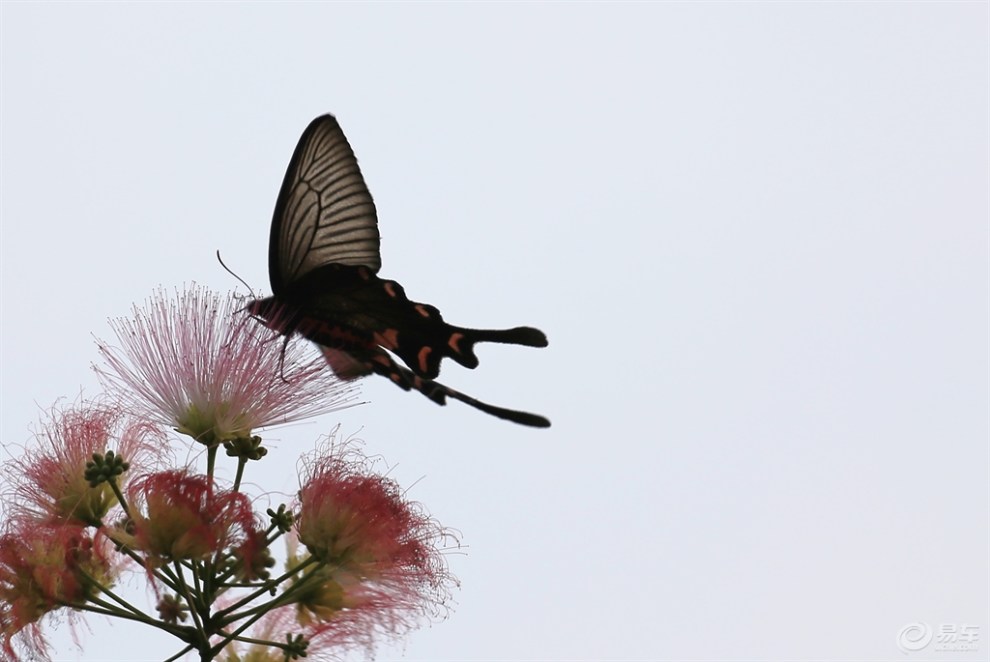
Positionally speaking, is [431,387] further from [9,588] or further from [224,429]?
[9,588]

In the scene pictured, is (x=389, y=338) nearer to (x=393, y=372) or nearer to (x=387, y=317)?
(x=387, y=317)

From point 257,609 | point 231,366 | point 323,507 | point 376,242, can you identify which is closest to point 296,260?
point 376,242

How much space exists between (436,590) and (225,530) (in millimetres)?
1102

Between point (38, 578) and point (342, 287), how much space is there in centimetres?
199

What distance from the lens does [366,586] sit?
18.5 feet

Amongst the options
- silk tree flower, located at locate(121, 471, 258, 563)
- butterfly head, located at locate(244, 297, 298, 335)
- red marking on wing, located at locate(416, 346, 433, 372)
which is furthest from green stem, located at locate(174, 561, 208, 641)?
red marking on wing, located at locate(416, 346, 433, 372)

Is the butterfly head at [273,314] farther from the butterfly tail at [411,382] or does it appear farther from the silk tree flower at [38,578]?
the silk tree flower at [38,578]

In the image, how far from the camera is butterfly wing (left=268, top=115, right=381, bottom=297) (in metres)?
6.57

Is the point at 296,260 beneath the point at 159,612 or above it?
above

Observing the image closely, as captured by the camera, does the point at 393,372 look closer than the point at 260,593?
No

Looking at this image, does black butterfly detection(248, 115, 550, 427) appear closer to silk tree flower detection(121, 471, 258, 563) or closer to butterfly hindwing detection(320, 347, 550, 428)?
butterfly hindwing detection(320, 347, 550, 428)

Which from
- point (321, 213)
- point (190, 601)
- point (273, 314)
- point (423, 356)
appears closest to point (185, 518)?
point (190, 601)

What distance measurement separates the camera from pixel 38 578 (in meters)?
5.36

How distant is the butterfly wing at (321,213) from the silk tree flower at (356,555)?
1.16m
